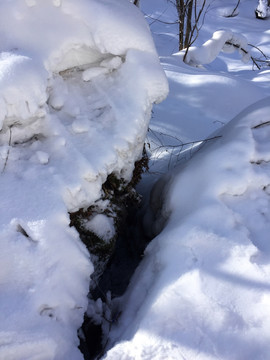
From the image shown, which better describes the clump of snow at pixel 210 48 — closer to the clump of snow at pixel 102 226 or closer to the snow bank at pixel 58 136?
the snow bank at pixel 58 136

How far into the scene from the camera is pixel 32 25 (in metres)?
1.86

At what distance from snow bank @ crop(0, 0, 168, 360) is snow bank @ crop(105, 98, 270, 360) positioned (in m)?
0.31

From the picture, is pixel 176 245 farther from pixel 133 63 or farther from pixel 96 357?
pixel 133 63

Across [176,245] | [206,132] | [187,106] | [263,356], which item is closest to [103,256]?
[176,245]

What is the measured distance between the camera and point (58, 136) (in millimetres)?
1779

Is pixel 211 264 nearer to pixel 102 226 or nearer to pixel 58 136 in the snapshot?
Result: pixel 102 226

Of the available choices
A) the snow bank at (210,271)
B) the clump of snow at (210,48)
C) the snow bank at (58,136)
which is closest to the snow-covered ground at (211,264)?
the snow bank at (210,271)

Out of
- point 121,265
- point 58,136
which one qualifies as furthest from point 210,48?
point 58,136

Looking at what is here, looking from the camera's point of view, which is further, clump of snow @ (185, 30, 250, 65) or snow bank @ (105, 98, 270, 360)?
clump of snow @ (185, 30, 250, 65)

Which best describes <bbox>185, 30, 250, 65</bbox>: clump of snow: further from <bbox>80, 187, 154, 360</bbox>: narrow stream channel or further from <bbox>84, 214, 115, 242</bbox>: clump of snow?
<bbox>84, 214, 115, 242</bbox>: clump of snow

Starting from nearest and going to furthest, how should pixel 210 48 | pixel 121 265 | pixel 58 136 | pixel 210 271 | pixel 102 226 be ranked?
pixel 210 271, pixel 58 136, pixel 102 226, pixel 121 265, pixel 210 48

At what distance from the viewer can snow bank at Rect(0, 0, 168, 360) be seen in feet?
A: 4.52

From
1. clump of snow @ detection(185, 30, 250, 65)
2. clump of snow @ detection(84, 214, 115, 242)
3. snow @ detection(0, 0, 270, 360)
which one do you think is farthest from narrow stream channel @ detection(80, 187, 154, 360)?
clump of snow @ detection(185, 30, 250, 65)

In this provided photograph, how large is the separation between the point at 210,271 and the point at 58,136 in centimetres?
103
